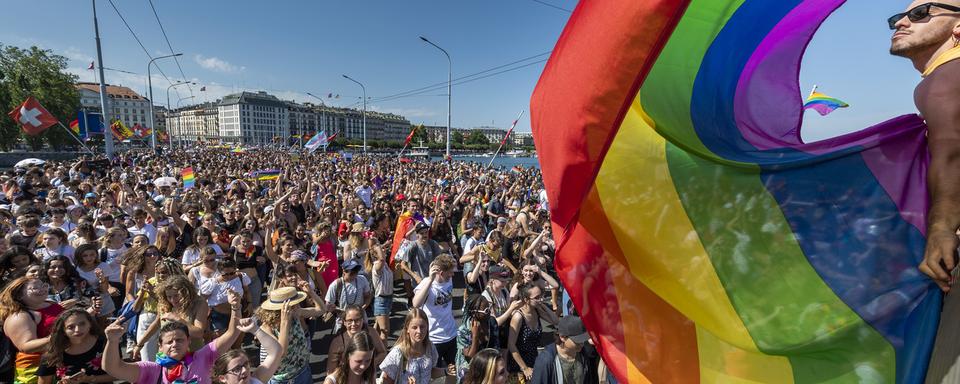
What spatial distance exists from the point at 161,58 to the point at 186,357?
30.6 metres

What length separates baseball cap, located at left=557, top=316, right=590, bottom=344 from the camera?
3.36 metres

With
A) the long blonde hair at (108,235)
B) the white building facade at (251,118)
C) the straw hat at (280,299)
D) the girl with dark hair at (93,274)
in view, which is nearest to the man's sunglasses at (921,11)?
the straw hat at (280,299)

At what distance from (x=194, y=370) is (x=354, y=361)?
1066 mm

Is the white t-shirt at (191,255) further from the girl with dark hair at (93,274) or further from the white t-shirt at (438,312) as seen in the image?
the white t-shirt at (438,312)

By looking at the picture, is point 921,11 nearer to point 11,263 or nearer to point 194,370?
point 194,370

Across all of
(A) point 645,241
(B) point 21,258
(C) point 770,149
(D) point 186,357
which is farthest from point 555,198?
(B) point 21,258

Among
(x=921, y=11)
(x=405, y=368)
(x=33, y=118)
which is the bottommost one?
(x=405, y=368)

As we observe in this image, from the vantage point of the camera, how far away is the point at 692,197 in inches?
74.4

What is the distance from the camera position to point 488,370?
320cm

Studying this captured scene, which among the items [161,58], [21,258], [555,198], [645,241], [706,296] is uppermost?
[161,58]

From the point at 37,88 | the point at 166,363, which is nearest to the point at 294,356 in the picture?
the point at 166,363

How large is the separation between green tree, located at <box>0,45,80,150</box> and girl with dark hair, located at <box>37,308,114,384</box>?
5643 centimetres

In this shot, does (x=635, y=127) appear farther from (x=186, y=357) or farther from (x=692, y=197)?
(x=186, y=357)

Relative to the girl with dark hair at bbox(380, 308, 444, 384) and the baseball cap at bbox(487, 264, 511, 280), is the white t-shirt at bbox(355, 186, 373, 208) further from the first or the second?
the girl with dark hair at bbox(380, 308, 444, 384)
